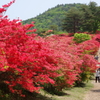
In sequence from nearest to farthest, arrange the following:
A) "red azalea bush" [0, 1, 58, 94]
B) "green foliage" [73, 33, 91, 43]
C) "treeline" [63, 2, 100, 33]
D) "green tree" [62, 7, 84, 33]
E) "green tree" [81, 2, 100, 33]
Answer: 1. "red azalea bush" [0, 1, 58, 94]
2. "green foliage" [73, 33, 91, 43]
3. "green tree" [81, 2, 100, 33]
4. "treeline" [63, 2, 100, 33]
5. "green tree" [62, 7, 84, 33]

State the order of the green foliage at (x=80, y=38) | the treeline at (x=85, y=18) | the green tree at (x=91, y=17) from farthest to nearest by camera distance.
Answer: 1. the treeline at (x=85, y=18)
2. the green tree at (x=91, y=17)
3. the green foliage at (x=80, y=38)

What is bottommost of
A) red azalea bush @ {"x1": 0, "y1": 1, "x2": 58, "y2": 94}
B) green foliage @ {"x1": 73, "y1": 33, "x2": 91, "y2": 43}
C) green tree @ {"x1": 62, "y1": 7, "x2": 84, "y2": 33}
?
red azalea bush @ {"x1": 0, "y1": 1, "x2": 58, "y2": 94}

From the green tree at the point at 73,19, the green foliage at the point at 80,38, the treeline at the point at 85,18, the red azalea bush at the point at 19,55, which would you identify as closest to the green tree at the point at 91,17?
the treeline at the point at 85,18

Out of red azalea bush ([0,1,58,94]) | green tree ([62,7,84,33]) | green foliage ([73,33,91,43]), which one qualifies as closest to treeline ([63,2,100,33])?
green tree ([62,7,84,33])

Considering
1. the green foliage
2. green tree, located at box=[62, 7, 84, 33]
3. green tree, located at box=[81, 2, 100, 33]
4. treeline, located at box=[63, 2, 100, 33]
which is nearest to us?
the green foliage

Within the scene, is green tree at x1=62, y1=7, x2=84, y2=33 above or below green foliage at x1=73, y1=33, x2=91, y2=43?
above

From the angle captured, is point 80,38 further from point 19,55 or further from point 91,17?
point 19,55

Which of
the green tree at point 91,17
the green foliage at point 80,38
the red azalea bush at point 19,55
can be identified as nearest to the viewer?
the red azalea bush at point 19,55

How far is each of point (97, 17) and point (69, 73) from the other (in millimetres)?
45981

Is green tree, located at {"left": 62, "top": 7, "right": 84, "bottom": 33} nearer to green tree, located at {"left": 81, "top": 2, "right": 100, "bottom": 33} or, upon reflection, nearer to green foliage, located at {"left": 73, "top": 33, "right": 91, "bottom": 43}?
green tree, located at {"left": 81, "top": 2, "right": 100, "bottom": 33}

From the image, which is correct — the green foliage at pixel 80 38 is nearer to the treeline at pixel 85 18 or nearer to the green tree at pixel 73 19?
the treeline at pixel 85 18

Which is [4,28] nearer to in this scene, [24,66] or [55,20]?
[24,66]

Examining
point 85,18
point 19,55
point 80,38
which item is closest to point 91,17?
point 85,18

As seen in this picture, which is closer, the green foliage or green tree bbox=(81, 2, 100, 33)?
the green foliage
